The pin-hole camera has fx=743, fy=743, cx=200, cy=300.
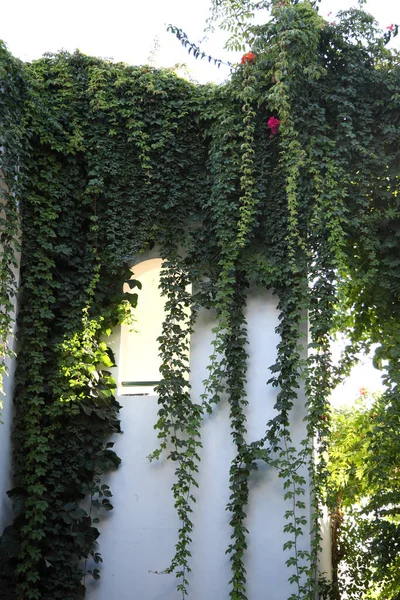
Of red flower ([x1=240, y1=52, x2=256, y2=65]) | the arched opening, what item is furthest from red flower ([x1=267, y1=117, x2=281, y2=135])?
the arched opening

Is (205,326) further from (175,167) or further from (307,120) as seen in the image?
(307,120)

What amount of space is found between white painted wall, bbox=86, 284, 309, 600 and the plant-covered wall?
0.45 feet

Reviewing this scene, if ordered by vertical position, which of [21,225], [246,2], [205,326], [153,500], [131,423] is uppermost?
[246,2]

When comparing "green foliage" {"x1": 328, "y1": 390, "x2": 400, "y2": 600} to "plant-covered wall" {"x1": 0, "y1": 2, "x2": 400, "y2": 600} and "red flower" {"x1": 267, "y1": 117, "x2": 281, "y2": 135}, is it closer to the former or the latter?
"plant-covered wall" {"x1": 0, "y1": 2, "x2": 400, "y2": 600}

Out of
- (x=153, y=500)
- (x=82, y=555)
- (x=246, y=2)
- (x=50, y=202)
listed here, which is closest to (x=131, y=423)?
(x=153, y=500)

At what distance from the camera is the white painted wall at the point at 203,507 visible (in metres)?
6.78

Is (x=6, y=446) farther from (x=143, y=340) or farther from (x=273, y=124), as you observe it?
(x=273, y=124)

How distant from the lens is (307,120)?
702 centimetres

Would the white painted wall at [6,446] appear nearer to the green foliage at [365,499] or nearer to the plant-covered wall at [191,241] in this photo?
the plant-covered wall at [191,241]

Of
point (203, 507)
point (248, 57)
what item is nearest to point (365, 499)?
point (203, 507)

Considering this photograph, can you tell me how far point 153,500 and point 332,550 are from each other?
6.36ft

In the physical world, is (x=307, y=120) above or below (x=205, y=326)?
above

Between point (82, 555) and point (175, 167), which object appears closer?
point (82, 555)

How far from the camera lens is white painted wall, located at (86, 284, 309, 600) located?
6781 mm
